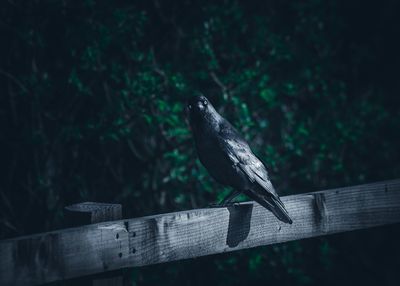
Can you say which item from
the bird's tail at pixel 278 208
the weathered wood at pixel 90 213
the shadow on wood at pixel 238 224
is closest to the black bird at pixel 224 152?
the bird's tail at pixel 278 208

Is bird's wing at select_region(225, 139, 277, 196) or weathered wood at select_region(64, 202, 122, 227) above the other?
bird's wing at select_region(225, 139, 277, 196)

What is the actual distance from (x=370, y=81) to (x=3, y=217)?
4188 mm

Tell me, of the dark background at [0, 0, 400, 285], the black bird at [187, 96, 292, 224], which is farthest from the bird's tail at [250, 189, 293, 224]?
the dark background at [0, 0, 400, 285]

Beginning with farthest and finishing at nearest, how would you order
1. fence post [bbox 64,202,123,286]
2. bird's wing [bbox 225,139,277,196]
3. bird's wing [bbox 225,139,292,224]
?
bird's wing [bbox 225,139,277,196]
bird's wing [bbox 225,139,292,224]
fence post [bbox 64,202,123,286]

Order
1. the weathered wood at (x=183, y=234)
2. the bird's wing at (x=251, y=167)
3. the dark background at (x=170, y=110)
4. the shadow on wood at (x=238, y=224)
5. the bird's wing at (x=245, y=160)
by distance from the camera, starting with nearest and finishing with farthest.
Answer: the weathered wood at (x=183, y=234) → the shadow on wood at (x=238, y=224) → the bird's wing at (x=251, y=167) → the bird's wing at (x=245, y=160) → the dark background at (x=170, y=110)

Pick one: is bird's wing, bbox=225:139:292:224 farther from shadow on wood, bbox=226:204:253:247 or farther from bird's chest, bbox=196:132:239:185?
shadow on wood, bbox=226:204:253:247

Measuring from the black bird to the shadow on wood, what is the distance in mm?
663

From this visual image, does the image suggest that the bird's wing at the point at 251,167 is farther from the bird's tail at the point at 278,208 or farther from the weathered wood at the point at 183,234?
the weathered wood at the point at 183,234

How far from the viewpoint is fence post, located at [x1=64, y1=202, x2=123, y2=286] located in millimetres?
1915

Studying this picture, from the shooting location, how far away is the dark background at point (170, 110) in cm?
402

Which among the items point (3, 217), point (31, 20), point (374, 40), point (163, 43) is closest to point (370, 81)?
point (374, 40)

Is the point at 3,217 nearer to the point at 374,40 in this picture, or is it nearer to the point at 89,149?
the point at 89,149

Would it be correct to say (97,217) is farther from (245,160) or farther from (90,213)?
(245,160)

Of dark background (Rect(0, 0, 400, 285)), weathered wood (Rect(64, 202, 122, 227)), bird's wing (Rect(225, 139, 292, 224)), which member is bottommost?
weathered wood (Rect(64, 202, 122, 227))
